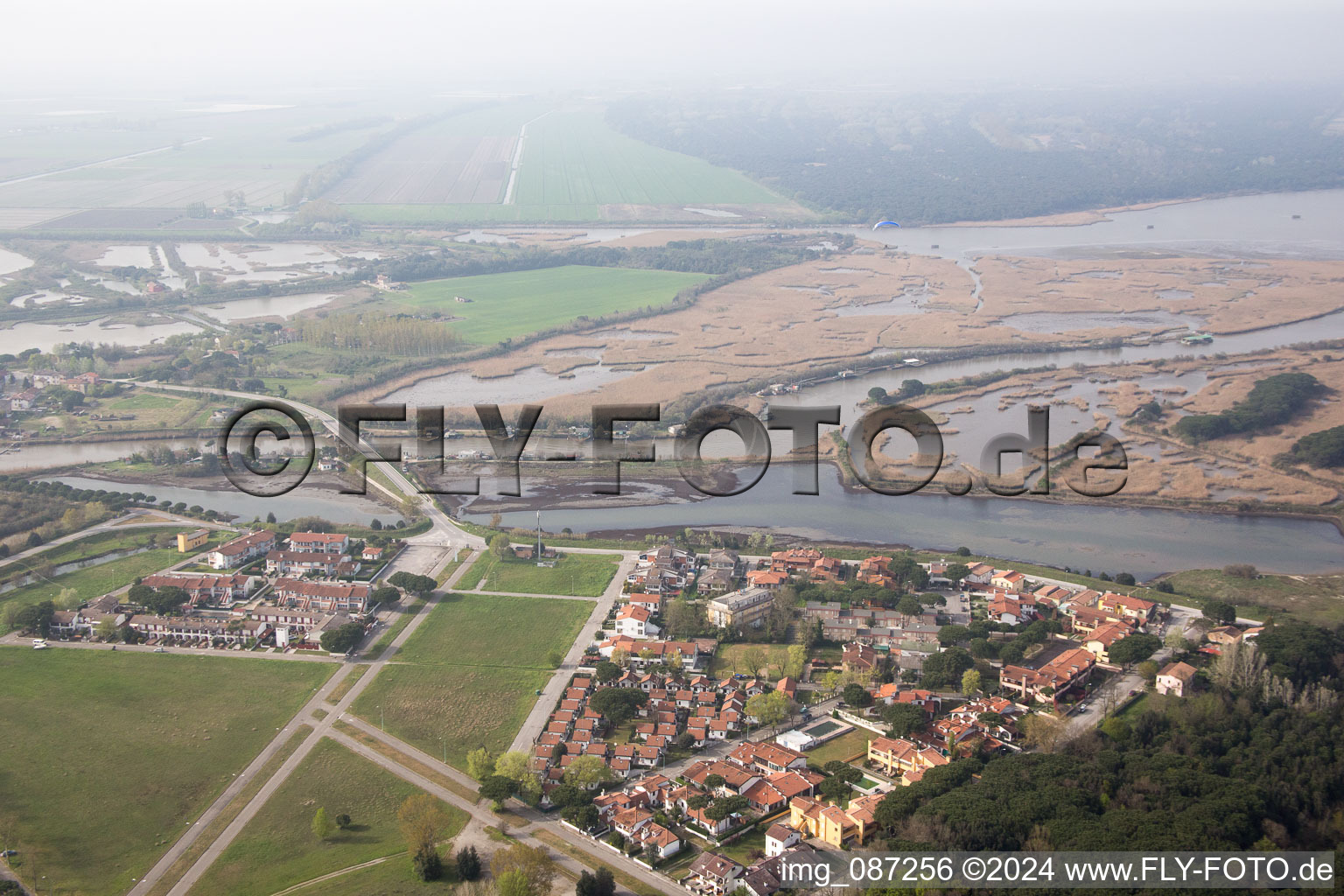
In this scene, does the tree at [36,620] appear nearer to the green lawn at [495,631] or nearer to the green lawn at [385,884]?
the green lawn at [495,631]

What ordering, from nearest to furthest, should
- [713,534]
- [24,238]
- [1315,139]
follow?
1. [713,534]
2. [24,238]
3. [1315,139]

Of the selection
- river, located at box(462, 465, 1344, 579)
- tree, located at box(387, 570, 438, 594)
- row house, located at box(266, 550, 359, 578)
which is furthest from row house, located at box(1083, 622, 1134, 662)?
row house, located at box(266, 550, 359, 578)

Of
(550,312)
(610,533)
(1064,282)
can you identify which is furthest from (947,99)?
(610,533)

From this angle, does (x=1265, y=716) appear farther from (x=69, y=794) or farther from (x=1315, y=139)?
(x=1315, y=139)

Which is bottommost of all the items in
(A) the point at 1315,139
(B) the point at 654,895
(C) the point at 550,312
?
(B) the point at 654,895

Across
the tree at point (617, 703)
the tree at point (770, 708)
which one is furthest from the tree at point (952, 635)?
the tree at point (617, 703)

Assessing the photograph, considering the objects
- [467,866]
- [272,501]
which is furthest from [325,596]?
[467,866]

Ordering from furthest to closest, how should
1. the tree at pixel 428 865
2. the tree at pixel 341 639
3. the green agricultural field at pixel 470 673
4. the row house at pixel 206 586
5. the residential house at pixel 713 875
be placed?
the row house at pixel 206 586 < the tree at pixel 341 639 < the green agricultural field at pixel 470 673 < the tree at pixel 428 865 < the residential house at pixel 713 875

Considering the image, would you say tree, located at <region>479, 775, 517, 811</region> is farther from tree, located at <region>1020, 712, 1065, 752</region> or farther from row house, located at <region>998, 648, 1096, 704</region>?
row house, located at <region>998, 648, 1096, 704</region>
